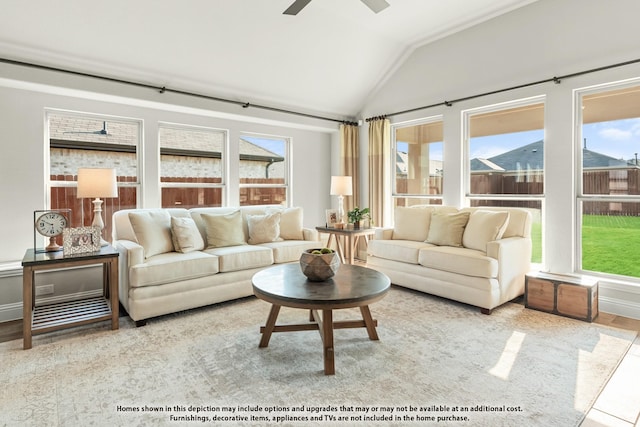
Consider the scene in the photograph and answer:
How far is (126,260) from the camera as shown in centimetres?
311

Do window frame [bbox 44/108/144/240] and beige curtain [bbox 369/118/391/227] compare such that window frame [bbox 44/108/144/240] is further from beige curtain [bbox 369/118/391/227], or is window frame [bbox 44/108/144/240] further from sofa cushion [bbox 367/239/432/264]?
beige curtain [bbox 369/118/391/227]

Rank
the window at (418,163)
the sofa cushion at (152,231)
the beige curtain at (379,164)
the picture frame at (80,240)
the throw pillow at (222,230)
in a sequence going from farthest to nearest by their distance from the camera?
1. the beige curtain at (379,164)
2. the window at (418,163)
3. the throw pillow at (222,230)
4. the sofa cushion at (152,231)
5. the picture frame at (80,240)

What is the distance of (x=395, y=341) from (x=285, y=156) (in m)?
3.71

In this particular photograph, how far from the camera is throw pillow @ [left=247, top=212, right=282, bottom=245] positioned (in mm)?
4285

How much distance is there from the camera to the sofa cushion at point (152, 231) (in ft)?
11.3

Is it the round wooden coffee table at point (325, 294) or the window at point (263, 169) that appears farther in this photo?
the window at point (263, 169)

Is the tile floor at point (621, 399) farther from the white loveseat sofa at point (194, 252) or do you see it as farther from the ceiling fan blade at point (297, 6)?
the ceiling fan blade at point (297, 6)

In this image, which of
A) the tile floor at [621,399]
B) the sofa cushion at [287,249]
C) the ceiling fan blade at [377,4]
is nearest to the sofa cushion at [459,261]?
the tile floor at [621,399]

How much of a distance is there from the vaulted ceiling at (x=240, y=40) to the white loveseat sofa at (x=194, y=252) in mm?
1558

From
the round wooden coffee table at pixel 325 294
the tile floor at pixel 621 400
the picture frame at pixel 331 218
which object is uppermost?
the picture frame at pixel 331 218

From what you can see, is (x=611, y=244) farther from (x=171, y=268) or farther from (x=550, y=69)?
(x=171, y=268)

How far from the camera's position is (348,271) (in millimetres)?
2893

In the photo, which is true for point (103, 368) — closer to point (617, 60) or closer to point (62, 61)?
point (62, 61)

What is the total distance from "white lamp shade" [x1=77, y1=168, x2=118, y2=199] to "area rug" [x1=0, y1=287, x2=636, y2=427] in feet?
3.90
